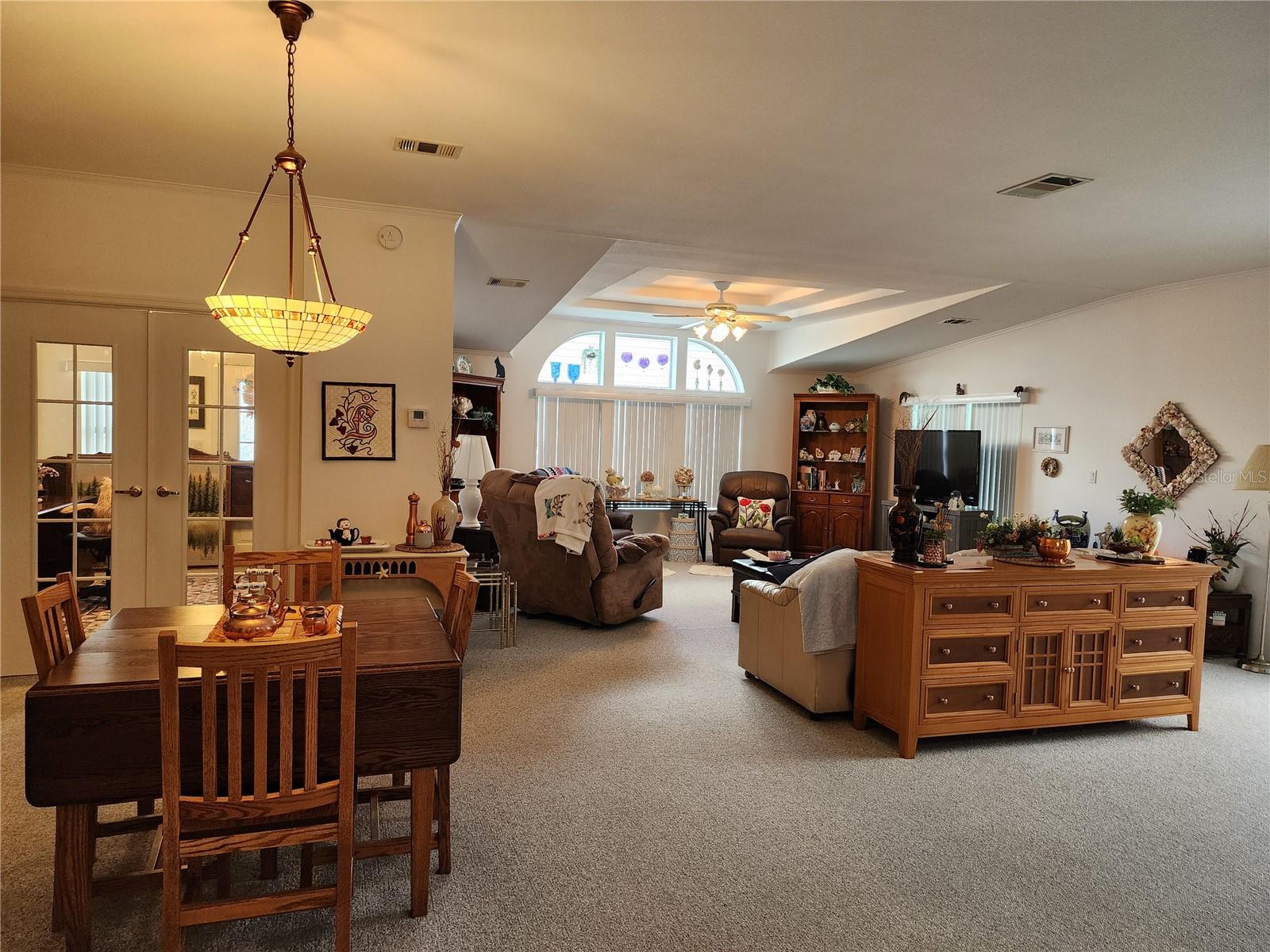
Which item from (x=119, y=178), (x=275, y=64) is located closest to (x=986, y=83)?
(x=275, y=64)

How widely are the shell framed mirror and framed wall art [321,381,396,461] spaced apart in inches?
210

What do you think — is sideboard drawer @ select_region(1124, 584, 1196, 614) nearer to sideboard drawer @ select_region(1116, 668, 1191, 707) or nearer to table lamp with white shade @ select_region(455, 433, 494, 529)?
sideboard drawer @ select_region(1116, 668, 1191, 707)

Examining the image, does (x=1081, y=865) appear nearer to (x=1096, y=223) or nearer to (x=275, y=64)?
(x=1096, y=223)

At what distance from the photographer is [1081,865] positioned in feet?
9.00

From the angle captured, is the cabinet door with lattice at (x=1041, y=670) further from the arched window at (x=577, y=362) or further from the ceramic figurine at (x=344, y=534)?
the arched window at (x=577, y=362)

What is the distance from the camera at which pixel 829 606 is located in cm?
403

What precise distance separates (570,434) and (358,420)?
478cm

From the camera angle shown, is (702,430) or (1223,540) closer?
(1223,540)

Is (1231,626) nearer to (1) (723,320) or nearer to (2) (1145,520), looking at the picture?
(2) (1145,520)

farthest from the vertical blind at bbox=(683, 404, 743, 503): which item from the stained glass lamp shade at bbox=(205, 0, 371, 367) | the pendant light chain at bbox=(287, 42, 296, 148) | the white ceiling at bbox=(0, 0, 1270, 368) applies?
the stained glass lamp shade at bbox=(205, 0, 371, 367)

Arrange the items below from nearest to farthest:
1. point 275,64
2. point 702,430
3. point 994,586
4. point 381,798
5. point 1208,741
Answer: point 381,798, point 275,64, point 994,586, point 1208,741, point 702,430

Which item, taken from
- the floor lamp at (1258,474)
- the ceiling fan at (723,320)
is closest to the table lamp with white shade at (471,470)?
the ceiling fan at (723,320)

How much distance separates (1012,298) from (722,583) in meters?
3.49

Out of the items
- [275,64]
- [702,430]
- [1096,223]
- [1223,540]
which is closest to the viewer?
[275,64]
